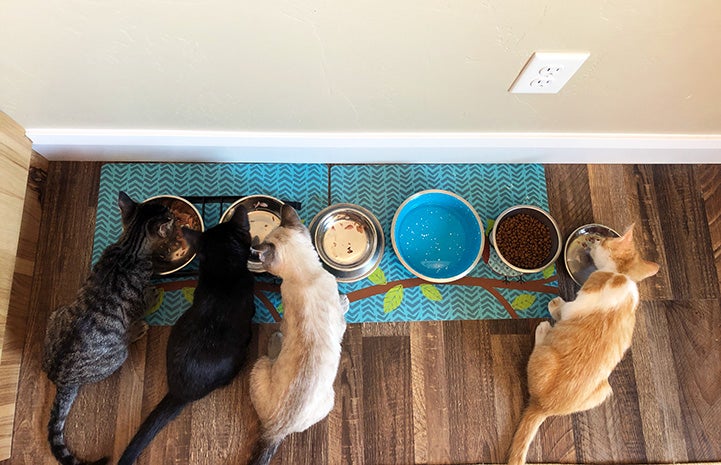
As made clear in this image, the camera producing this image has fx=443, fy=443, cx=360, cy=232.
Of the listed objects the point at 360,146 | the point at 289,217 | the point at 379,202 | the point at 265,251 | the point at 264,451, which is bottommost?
the point at 264,451

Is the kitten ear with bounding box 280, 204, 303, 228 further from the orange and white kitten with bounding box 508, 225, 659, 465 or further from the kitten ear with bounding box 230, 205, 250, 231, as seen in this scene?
the orange and white kitten with bounding box 508, 225, 659, 465

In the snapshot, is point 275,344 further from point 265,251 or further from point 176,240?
point 176,240

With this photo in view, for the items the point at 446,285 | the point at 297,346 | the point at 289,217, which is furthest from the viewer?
the point at 446,285

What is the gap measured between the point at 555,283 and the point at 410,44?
1.03 metres

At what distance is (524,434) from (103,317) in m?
1.36

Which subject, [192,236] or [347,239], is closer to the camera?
[192,236]

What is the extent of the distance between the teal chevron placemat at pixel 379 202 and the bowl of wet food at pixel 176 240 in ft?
0.20

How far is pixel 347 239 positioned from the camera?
1593mm

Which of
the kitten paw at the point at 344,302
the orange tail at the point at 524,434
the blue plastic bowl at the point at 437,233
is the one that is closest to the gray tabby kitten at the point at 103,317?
the kitten paw at the point at 344,302

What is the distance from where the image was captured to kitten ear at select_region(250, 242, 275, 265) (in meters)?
1.30

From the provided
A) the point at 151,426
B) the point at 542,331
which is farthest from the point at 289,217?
the point at 542,331

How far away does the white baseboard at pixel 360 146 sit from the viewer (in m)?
1.49

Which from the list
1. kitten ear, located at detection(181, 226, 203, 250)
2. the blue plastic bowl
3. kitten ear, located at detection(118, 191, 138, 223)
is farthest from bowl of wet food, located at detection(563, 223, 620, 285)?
kitten ear, located at detection(118, 191, 138, 223)

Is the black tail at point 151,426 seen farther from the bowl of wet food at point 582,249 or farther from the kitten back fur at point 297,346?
the bowl of wet food at point 582,249
